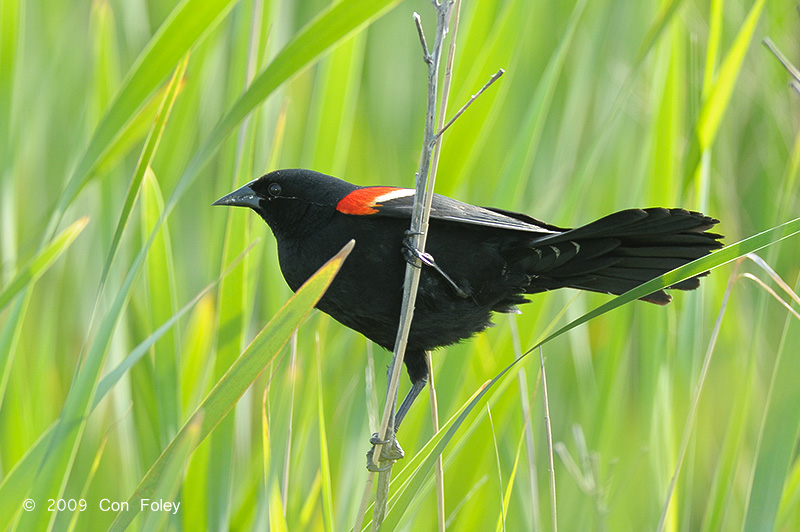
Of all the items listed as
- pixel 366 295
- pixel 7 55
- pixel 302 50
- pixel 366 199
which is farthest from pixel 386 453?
pixel 7 55

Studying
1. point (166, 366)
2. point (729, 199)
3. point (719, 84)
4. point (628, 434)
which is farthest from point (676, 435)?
point (166, 366)

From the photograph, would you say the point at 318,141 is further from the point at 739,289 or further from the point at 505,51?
the point at 739,289

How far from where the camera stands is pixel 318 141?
180 cm

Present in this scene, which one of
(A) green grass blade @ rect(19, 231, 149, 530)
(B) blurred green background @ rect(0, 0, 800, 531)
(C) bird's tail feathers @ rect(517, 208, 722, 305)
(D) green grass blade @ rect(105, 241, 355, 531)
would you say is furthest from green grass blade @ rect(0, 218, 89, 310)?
(C) bird's tail feathers @ rect(517, 208, 722, 305)

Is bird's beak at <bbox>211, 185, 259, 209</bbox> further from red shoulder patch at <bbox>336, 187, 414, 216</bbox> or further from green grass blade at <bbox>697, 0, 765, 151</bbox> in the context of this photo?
green grass blade at <bbox>697, 0, 765, 151</bbox>

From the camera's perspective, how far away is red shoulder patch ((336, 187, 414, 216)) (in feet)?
5.21

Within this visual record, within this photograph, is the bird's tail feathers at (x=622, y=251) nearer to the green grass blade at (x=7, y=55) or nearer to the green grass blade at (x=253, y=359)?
the green grass blade at (x=253, y=359)

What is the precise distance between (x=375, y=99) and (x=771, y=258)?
4.66 feet

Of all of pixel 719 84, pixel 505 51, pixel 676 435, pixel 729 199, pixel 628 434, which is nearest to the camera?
pixel 719 84

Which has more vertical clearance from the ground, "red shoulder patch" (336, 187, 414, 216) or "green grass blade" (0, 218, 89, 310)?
"red shoulder patch" (336, 187, 414, 216)

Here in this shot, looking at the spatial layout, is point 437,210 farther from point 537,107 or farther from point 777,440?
point 777,440

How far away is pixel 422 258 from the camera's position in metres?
1.39

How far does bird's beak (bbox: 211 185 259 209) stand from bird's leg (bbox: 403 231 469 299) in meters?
0.42

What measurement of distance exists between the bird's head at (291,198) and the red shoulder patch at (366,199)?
0.05 m
